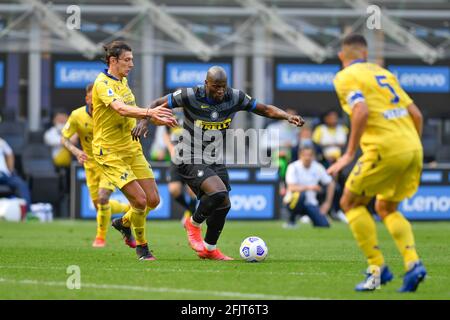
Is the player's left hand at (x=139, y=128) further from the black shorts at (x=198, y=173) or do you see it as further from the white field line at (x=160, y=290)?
the white field line at (x=160, y=290)

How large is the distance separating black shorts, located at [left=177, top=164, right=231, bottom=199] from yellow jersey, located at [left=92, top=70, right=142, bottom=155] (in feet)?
2.34

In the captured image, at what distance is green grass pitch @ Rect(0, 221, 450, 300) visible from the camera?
970 centimetres

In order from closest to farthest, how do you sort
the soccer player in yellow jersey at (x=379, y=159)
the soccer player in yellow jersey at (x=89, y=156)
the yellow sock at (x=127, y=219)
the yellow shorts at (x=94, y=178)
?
1. the soccer player in yellow jersey at (x=379, y=159)
2. the yellow sock at (x=127, y=219)
3. the soccer player in yellow jersey at (x=89, y=156)
4. the yellow shorts at (x=94, y=178)

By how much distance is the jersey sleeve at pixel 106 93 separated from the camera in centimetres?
1299

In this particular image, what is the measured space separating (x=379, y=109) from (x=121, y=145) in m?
4.56

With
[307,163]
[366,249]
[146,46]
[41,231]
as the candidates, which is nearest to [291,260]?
[366,249]

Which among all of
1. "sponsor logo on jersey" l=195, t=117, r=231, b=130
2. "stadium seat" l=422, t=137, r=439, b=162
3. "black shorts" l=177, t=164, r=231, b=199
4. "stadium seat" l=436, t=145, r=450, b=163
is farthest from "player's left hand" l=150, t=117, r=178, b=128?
"stadium seat" l=436, t=145, r=450, b=163

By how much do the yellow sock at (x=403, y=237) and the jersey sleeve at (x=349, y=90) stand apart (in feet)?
3.40

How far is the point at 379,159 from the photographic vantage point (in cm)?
983

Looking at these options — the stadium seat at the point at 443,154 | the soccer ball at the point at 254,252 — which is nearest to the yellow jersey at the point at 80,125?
the soccer ball at the point at 254,252

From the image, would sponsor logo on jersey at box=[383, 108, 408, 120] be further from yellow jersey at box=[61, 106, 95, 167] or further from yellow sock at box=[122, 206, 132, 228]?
yellow jersey at box=[61, 106, 95, 167]

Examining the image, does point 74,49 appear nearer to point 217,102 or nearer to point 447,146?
point 447,146

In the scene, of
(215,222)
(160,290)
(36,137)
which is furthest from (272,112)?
(36,137)
